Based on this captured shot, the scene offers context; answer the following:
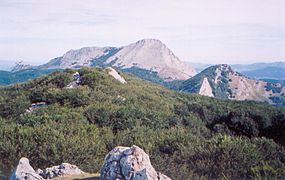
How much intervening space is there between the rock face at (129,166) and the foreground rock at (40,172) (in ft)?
13.2

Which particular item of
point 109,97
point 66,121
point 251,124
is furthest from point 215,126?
point 66,121

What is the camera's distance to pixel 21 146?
3244 cm

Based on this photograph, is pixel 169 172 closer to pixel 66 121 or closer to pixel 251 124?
pixel 66 121

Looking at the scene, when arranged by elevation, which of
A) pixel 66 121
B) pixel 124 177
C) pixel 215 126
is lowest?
pixel 215 126

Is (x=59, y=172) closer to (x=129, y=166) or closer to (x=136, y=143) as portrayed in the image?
(x=129, y=166)

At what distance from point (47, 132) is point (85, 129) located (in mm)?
6349

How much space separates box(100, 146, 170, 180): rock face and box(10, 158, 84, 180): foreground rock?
403 cm

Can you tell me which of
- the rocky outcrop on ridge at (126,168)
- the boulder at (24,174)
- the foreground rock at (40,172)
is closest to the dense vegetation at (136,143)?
the foreground rock at (40,172)

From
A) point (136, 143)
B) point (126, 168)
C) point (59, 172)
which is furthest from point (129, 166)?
point (136, 143)

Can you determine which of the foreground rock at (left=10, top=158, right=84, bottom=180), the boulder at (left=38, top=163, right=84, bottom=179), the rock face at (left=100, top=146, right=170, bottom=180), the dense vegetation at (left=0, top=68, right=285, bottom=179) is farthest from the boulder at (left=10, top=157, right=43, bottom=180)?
the dense vegetation at (left=0, top=68, right=285, bottom=179)

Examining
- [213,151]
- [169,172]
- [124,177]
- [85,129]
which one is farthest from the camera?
[85,129]

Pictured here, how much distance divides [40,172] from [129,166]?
7733 mm

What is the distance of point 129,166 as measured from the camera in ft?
63.9

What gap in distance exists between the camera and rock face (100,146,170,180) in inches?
727
